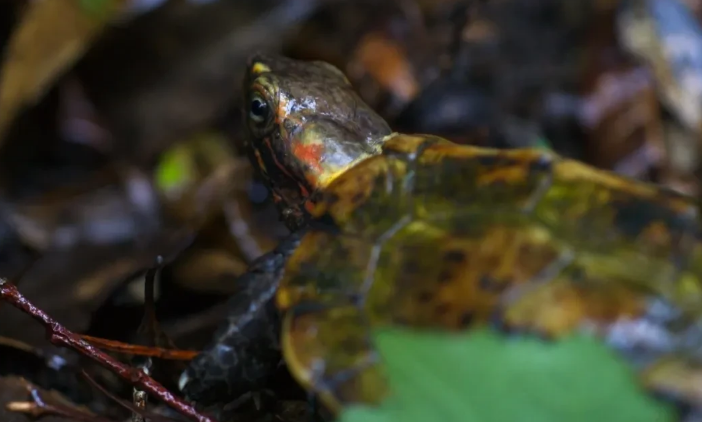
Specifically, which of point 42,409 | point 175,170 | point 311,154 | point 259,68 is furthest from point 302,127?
point 175,170

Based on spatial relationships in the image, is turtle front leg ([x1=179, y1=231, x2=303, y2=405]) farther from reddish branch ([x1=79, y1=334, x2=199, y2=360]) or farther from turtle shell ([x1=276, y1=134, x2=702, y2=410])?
turtle shell ([x1=276, y1=134, x2=702, y2=410])

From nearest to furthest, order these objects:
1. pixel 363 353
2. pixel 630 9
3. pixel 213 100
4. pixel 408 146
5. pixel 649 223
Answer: pixel 363 353
pixel 649 223
pixel 408 146
pixel 213 100
pixel 630 9

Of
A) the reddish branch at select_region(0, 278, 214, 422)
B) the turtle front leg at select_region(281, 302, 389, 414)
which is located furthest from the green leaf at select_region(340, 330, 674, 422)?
the reddish branch at select_region(0, 278, 214, 422)

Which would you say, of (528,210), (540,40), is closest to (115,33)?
(540,40)

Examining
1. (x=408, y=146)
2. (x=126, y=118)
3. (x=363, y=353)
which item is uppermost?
(x=408, y=146)

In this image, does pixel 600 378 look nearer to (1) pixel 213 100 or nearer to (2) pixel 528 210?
(2) pixel 528 210

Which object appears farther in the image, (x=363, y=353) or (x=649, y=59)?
(x=649, y=59)
